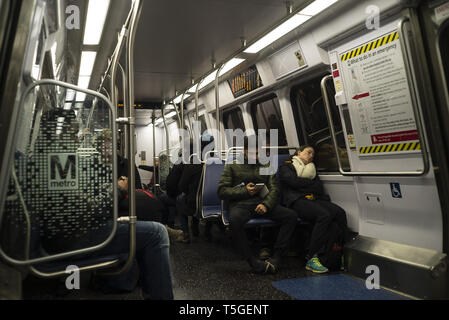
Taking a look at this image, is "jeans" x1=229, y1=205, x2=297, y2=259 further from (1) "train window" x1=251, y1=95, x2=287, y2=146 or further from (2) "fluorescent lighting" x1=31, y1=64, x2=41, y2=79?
(2) "fluorescent lighting" x1=31, y1=64, x2=41, y2=79

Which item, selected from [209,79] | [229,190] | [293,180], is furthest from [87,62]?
[293,180]

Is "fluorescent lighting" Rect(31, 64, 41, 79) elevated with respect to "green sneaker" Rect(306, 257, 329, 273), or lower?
elevated

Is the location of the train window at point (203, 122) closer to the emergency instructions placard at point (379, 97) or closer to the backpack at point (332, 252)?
the emergency instructions placard at point (379, 97)

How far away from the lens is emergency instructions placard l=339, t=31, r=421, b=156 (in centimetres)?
341

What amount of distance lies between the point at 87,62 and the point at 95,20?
159 centimetres

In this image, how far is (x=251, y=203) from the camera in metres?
4.29

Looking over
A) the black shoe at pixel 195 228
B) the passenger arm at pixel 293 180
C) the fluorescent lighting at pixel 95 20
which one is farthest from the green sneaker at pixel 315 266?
the fluorescent lighting at pixel 95 20

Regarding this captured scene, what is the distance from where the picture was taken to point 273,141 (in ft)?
21.7

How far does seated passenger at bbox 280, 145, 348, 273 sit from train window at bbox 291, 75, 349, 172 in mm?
450

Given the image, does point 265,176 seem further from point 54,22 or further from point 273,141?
point 54,22

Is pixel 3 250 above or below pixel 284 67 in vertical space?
below

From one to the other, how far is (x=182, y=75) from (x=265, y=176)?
9.57ft

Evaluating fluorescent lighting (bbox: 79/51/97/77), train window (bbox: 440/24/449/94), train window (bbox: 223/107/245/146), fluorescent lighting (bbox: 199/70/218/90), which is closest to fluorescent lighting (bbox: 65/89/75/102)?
train window (bbox: 440/24/449/94)
